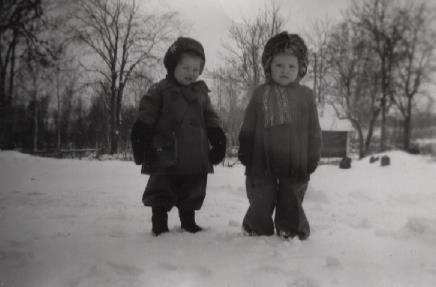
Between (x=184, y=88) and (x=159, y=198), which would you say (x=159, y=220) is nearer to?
(x=159, y=198)

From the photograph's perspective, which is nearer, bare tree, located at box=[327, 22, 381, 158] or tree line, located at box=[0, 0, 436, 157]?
tree line, located at box=[0, 0, 436, 157]

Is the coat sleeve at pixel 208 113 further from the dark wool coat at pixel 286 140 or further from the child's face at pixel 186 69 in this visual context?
the dark wool coat at pixel 286 140

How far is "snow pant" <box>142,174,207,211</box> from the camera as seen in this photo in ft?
8.89

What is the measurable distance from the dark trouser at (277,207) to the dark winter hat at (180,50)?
3.13 ft

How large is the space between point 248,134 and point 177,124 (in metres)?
0.50

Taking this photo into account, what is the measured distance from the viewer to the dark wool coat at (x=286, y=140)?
272 cm

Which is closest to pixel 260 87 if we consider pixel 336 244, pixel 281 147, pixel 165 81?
pixel 281 147

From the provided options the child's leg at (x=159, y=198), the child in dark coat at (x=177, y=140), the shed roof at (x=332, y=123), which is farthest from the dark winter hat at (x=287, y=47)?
the shed roof at (x=332, y=123)

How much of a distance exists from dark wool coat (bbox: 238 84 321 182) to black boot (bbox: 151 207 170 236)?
2.13 feet

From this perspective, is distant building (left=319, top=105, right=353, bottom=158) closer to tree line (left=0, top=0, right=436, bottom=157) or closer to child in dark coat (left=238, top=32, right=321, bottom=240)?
tree line (left=0, top=0, right=436, bottom=157)

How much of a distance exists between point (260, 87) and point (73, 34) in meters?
1.65

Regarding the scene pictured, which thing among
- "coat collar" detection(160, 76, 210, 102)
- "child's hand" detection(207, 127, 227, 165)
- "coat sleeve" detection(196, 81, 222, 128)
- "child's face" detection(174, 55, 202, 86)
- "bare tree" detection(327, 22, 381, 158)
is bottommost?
"child's hand" detection(207, 127, 227, 165)

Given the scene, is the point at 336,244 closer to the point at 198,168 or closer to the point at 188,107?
the point at 198,168

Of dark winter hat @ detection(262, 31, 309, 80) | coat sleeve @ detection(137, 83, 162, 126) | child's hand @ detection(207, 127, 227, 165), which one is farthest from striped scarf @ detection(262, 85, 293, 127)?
coat sleeve @ detection(137, 83, 162, 126)
